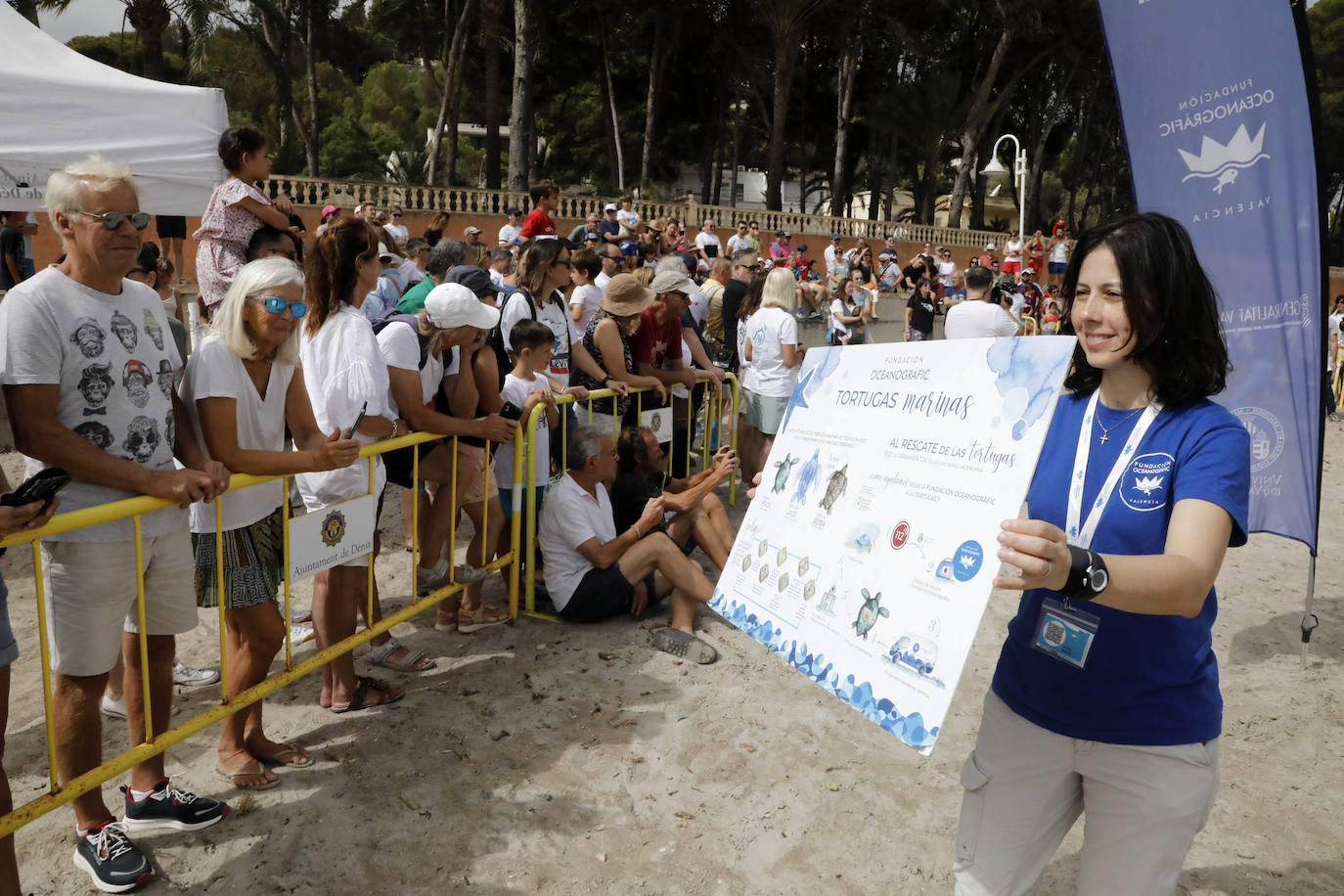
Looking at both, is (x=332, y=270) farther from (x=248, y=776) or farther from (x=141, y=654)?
(x=248, y=776)

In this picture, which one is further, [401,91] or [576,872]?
[401,91]

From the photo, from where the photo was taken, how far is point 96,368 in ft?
8.78

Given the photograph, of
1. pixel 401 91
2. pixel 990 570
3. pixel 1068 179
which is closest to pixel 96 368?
pixel 990 570

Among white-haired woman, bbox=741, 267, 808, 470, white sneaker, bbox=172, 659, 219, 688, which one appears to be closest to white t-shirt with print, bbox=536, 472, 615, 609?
white sneaker, bbox=172, 659, 219, 688

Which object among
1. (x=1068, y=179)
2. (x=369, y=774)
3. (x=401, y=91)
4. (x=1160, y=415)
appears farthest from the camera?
(x=1068, y=179)

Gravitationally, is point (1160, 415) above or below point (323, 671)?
above

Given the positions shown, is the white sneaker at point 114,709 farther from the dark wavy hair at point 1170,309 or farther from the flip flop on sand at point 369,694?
the dark wavy hair at point 1170,309

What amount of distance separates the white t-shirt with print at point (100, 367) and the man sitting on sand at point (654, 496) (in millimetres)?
2851

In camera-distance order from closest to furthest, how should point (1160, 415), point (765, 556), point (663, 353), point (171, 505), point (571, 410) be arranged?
point (1160, 415) < point (765, 556) < point (171, 505) < point (571, 410) < point (663, 353)

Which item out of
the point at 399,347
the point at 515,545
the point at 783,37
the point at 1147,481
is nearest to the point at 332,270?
the point at 399,347

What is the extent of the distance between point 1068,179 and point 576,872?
60.7 metres

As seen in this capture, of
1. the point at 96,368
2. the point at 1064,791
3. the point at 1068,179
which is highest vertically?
the point at 1068,179

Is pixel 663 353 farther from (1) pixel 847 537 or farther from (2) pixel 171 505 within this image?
(1) pixel 847 537

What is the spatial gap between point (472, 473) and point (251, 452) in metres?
1.85
